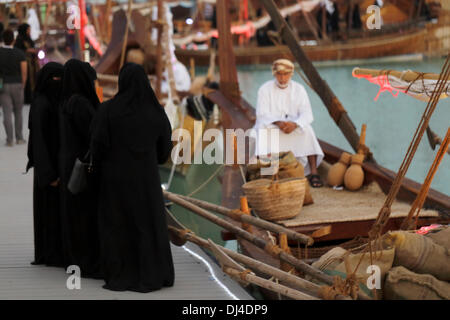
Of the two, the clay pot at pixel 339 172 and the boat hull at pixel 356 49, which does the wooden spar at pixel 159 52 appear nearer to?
the clay pot at pixel 339 172

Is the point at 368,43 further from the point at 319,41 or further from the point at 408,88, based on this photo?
the point at 408,88

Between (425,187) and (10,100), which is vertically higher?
(425,187)

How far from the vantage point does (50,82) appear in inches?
209

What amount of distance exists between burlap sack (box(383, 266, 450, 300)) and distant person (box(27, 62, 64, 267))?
7.07 feet

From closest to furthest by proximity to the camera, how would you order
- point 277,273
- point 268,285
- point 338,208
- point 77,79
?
1. point 268,285
2. point 277,273
3. point 77,79
4. point 338,208

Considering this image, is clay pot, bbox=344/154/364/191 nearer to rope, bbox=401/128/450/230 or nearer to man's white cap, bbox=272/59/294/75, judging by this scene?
man's white cap, bbox=272/59/294/75

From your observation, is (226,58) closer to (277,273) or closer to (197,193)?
(197,193)

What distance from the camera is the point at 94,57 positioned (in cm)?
2056

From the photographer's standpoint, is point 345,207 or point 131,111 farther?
point 345,207

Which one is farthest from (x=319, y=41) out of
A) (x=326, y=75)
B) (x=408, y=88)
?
(x=408, y=88)

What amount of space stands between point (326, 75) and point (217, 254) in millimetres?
27192

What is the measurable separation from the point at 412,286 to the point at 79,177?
1.92 meters

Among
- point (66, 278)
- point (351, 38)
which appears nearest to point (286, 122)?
point (66, 278)

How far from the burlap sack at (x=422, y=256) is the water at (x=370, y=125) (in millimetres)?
3472
